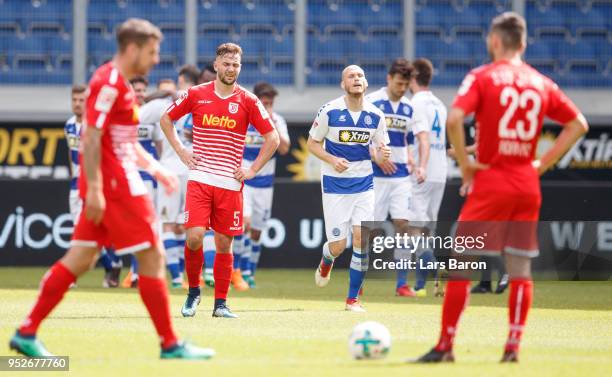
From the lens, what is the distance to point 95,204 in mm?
7062

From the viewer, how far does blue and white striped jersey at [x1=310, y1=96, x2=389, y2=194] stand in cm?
1169

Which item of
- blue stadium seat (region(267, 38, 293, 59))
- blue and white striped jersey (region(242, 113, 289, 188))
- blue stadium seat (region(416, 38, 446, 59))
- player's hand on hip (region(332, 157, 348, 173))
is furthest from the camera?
blue stadium seat (region(416, 38, 446, 59))

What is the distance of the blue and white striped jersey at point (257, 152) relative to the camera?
48.9ft

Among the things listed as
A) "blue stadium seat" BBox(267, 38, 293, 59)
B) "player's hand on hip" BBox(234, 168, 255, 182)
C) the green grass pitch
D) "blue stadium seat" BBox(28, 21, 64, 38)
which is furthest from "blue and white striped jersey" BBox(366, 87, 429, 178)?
"blue stadium seat" BBox(28, 21, 64, 38)

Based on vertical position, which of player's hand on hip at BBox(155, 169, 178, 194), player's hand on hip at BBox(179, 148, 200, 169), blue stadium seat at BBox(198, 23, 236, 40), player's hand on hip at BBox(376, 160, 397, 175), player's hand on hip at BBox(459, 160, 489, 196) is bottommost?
player's hand on hip at BBox(376, 160, 397, 175)

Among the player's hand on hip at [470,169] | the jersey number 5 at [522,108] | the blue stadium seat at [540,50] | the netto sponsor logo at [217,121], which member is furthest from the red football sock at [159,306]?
the blue stadium seat at [540,50]

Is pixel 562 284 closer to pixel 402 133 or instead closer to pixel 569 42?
pixel 402 133

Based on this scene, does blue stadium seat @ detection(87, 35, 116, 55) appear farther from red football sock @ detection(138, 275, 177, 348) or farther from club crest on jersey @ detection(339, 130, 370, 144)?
red football sock @ detection(138, 275, 177, 348)

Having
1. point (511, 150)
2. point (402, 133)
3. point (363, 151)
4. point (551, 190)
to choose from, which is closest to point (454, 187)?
point (551, 190)

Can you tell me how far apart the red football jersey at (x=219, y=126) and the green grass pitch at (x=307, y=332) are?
1.22 meters

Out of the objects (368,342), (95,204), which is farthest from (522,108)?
(95,204)

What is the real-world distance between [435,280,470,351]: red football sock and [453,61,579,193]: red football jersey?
0.59m

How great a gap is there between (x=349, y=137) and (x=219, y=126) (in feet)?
4.80

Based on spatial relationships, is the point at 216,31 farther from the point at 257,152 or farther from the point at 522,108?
the point at 522,108
